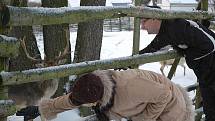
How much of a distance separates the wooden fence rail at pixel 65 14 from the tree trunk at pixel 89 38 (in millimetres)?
2338

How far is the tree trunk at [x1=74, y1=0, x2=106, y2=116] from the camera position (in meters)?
6.55

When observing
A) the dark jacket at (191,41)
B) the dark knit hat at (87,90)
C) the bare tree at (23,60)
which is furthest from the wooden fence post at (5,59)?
the bare tree at (23,60)

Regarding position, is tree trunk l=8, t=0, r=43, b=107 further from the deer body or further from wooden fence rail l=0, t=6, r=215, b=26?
wooden fence rail l=0, t=6, r=215, b=26

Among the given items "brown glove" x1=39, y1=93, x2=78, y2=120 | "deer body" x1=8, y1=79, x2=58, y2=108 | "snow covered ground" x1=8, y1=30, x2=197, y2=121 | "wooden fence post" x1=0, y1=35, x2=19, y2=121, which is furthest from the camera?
"snow covered ground" x1=8, y1=30, x2=197, y2=121

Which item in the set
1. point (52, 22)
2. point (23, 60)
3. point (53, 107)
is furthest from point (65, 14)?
point (23, 60)

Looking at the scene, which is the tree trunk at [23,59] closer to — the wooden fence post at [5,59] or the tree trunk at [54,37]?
the tree trunk at [54,37]

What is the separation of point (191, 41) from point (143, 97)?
3.91 feet

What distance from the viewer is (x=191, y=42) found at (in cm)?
437

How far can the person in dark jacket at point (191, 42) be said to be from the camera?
14.3 ft

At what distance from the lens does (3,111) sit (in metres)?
2.85

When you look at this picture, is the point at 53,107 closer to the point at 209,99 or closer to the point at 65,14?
the point at 65,14

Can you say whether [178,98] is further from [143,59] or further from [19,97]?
[19,97]

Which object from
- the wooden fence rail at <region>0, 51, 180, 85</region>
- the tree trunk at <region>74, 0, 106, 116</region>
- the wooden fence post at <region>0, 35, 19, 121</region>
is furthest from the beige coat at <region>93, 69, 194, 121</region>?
the tree trunk at <region>74, 0, 106, 116</region>

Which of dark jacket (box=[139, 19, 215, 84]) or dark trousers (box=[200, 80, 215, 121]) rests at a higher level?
dark jacket (box=[139, 19, 215, 84])
